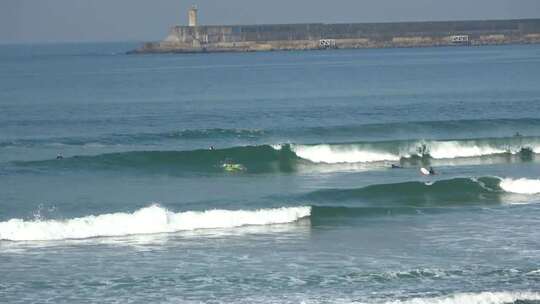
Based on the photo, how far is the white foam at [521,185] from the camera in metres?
31.5

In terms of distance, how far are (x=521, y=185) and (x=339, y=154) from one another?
9172 millimetres

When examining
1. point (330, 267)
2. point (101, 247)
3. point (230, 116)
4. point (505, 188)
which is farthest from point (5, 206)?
point (230, 116)

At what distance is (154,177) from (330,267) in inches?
553

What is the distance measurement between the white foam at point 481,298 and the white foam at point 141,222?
325 inches

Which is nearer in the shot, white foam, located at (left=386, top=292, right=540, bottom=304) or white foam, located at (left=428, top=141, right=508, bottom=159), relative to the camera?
white foam, located at (left=386, top=292, right=540, bottom=304)

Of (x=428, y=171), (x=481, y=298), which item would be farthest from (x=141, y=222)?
(x=428, y=171)

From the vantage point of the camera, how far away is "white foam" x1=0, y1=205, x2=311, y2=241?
85.1 ft

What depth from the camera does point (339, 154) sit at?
39688 mm

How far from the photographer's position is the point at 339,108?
56.2 metres

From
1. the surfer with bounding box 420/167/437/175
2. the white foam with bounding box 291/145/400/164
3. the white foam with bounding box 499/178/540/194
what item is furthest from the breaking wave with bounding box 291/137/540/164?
the white foam with bounding box 499/178/540/194

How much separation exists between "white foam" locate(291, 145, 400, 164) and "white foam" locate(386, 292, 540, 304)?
758 inches

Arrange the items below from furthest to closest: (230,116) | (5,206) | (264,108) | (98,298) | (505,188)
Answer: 1. (264,108)
2. (230,116)
3. (505,188)
4. (5,206)
5. (98,298)

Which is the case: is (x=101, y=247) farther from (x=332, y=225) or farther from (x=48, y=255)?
(x=332, y=225)

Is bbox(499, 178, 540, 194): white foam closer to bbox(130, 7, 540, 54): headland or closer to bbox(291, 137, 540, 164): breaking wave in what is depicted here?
bbox(291, 137, 540, 164): breaking wave
